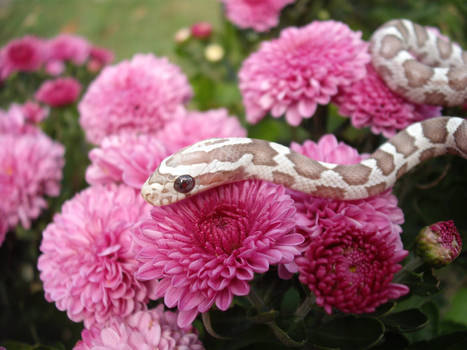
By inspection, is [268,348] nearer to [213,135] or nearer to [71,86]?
[213,135]

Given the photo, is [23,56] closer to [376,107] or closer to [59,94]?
[59,94]

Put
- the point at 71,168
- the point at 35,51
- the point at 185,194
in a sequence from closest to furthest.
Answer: the point at 185,194 → the point at 71,168 → the point at 35,51

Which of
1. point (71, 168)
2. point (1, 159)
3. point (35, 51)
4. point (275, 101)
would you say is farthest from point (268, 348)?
point (35, 51)

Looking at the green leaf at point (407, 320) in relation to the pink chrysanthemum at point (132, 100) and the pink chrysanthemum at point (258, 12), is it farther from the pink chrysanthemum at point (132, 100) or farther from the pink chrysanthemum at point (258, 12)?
the pink chrysanthemum at point (258, 12)

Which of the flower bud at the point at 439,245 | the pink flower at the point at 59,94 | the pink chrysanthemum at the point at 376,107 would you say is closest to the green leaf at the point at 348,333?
the flower bud at the point at 439,245

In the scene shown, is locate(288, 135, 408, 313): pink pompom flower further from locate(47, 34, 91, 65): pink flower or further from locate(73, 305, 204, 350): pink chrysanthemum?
locate(47, 34, 91, 65): pink flower

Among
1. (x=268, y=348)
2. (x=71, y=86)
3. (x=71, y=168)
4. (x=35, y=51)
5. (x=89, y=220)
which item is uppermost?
(x=35, y=51)

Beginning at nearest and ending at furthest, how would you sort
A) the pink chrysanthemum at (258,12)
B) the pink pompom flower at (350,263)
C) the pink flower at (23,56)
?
the pink pompom flower at (350,263), the pink chrysanthemum at (258,12), the pink flower at (23,56)
